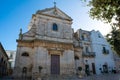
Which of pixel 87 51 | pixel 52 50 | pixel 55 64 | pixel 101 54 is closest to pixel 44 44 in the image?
pixel 52 50

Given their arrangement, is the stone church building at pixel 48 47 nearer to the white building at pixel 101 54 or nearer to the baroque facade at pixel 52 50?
the baroque facade at pixel 52 50

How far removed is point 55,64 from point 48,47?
9.80 ft

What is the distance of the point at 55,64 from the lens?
22766 mm

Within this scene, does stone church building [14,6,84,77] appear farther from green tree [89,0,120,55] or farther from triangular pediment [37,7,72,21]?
green tree [89,0,120,55]

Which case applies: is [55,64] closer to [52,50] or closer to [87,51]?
[52,50]

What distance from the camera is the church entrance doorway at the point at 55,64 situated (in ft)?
73.0

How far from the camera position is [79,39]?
28016 mm

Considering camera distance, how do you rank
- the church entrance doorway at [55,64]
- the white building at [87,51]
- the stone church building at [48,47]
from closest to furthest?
the stone church building at [48,47]
the church entrance doorway at [55,64]
the white building at [87,51]

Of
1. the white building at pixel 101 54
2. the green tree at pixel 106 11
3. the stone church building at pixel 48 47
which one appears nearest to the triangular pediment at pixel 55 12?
the stone church building at pixel 48 47

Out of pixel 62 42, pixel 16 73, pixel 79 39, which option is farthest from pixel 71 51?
pixel 16 73

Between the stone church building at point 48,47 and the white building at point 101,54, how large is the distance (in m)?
5.47

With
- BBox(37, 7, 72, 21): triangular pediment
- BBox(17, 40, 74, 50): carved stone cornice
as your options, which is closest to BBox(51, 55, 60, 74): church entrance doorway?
BBox(17, 40, 74, 50): carved stone cornice

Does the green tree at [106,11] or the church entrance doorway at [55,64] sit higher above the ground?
the green tree at [106,11]

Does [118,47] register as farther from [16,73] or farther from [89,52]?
[89,52]
